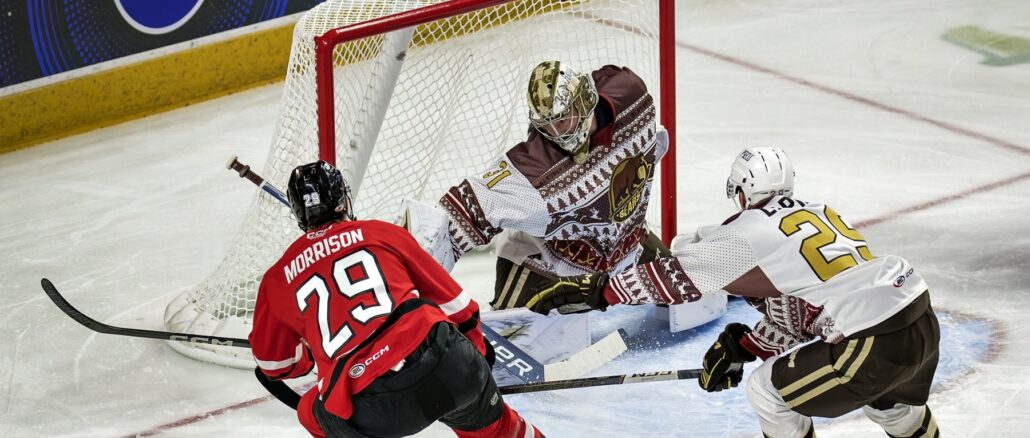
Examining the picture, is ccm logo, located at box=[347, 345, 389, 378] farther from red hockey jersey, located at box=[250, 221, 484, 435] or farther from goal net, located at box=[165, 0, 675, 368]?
goal net, located at box=[165, 0, 675, 368]

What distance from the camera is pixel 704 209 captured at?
15.6ft

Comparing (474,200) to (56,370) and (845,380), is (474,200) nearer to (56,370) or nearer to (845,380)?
(845,380)

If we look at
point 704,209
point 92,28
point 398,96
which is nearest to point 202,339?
point 398,96

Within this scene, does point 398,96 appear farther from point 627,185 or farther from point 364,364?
point 364,364

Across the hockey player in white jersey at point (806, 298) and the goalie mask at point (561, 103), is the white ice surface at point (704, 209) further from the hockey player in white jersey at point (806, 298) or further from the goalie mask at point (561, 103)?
the goalie mask at point (561, 103)

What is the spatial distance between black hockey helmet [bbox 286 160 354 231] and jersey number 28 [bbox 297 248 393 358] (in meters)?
0.14

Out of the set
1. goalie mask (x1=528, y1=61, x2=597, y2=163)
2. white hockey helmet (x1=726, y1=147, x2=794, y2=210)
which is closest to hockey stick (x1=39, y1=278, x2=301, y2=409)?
goalie mask (x1=528, y1=61, x2=597, y2=163)

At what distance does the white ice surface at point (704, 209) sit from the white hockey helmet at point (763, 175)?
76 cm

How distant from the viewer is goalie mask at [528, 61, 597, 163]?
3197mm

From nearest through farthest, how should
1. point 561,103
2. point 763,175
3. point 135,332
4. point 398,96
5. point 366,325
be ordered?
point 366,325, point 763,175, point 561,103, point 135,332, point 398,96

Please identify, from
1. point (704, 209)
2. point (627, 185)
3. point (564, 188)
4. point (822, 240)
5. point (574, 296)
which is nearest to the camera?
point (822, 240)

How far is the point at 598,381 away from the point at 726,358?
0.34 m

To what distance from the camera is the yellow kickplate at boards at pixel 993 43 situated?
6.04 m

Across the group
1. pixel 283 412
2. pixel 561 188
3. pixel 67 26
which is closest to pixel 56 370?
pixel 283 412
